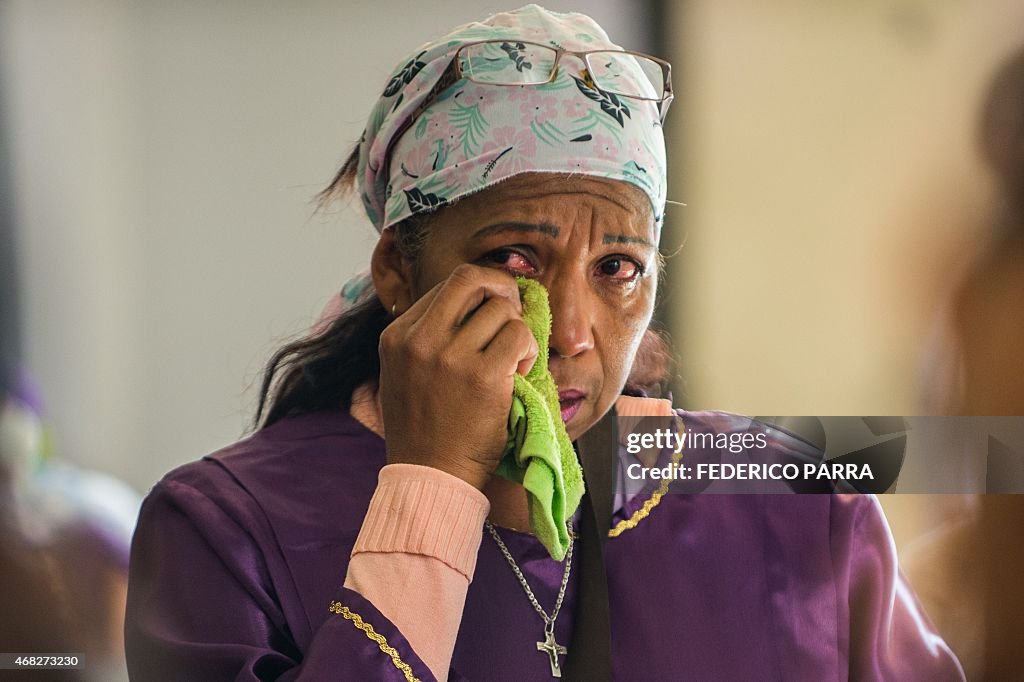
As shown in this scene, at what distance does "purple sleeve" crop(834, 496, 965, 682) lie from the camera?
159 centimetres

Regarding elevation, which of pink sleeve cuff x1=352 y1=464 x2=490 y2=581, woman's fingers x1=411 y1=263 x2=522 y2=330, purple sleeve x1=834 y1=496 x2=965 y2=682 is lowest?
purple sleeve x1=834 y1=496 x2=965 y2=682

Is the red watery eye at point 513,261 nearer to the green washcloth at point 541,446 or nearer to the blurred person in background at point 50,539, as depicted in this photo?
the green washcloth at point 541,446

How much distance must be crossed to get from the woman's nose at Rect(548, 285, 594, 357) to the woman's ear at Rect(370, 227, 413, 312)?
0.77 feet

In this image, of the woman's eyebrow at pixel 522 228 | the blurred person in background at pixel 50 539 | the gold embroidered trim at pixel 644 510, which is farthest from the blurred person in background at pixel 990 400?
the blurred person in background at pixel 50 539

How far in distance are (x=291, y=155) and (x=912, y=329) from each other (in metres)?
1.05

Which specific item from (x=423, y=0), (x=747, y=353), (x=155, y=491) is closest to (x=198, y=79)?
(x=423, y=0)

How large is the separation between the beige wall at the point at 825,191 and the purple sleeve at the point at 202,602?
29.0 inches

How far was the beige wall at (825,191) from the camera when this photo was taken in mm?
1732

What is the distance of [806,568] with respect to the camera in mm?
1582

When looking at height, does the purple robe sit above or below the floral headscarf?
below

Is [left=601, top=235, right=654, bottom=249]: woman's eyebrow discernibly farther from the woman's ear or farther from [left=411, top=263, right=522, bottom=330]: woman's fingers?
the woman's ear

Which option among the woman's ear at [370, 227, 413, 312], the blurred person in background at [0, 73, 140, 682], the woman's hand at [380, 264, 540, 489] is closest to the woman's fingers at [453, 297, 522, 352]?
the woman's hand at [380, 264, 540, 489]

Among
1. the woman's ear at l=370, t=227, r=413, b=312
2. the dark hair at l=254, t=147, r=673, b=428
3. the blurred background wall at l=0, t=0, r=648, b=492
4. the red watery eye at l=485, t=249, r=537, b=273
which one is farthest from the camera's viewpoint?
the blurred background wall at l=0, t=0, r=648, b=492

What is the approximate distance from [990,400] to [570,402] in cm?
75
